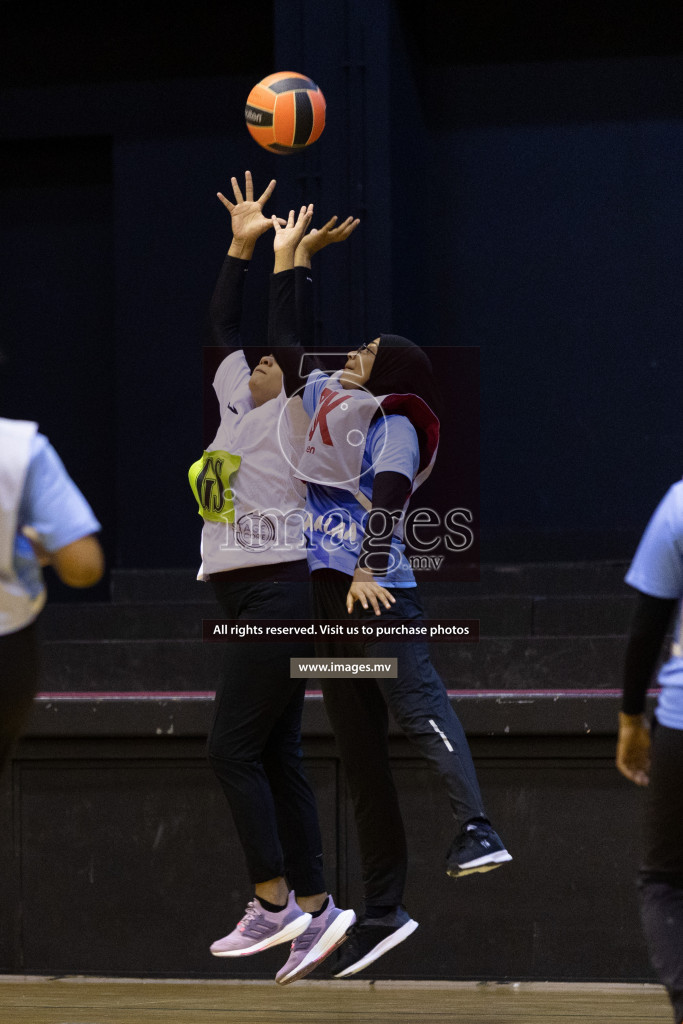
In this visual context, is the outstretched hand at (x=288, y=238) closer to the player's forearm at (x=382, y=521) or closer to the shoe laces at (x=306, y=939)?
the player's forearm at (x=382, y=521)

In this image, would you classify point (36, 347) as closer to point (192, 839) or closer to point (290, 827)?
point (192, 839)

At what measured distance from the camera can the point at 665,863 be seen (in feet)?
9.18

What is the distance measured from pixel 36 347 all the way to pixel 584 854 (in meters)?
5.31

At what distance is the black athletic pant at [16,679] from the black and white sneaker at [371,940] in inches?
57.1

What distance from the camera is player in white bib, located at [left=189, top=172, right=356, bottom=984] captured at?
147 inches

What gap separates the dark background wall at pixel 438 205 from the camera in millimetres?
7070

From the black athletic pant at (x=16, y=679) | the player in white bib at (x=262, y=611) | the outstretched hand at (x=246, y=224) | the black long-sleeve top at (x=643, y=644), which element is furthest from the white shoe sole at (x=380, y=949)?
the outstretched hand at (x=246, y=224)

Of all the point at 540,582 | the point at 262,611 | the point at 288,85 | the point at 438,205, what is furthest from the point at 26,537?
the point at 438,205

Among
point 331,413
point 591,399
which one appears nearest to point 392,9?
point 591,399

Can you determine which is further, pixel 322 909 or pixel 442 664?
pixel 442 664

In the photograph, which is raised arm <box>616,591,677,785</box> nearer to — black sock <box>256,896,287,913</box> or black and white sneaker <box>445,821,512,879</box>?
black and white sneaker <box>445,821,512,879</box>

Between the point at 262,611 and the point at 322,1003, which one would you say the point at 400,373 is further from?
the point at 322,1003

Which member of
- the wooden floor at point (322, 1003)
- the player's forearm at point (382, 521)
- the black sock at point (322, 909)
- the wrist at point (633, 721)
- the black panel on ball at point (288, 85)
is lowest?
the wooden floor at point (322, 1003)

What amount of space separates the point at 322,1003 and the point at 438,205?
490cm
